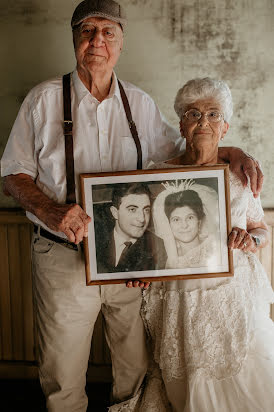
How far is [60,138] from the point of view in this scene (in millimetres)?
1402

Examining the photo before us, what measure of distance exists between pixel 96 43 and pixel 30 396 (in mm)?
1813

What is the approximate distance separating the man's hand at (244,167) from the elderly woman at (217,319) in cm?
3

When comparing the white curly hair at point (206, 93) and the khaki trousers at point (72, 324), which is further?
the khaki trousers at point (72, 324)

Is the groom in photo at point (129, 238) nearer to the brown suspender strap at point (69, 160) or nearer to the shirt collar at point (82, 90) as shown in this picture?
the brown suspender strap at point (69, 160)

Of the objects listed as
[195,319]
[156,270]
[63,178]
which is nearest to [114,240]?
[156,270]

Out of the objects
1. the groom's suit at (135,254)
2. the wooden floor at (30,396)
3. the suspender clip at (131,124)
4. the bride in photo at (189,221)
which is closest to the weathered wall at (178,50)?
the suspender clip at (131,124)

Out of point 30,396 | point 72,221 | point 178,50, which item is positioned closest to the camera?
point 72,221

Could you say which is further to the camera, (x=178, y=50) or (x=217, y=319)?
(x=178, y=50)

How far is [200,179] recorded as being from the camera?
1294 mm

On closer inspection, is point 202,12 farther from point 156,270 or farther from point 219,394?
point 219,394

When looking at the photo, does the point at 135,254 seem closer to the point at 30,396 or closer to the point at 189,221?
the point at 189,221

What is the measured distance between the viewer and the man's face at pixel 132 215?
4.29 ft

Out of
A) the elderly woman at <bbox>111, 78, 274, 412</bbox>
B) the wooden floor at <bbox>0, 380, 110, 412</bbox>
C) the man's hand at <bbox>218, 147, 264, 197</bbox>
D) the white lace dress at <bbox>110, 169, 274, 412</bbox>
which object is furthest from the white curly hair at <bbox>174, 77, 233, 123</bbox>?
the wooden floor at <bbox>0, 380, 110, 412</bbox>

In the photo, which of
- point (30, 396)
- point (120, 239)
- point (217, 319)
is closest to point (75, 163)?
point (120, 239)
